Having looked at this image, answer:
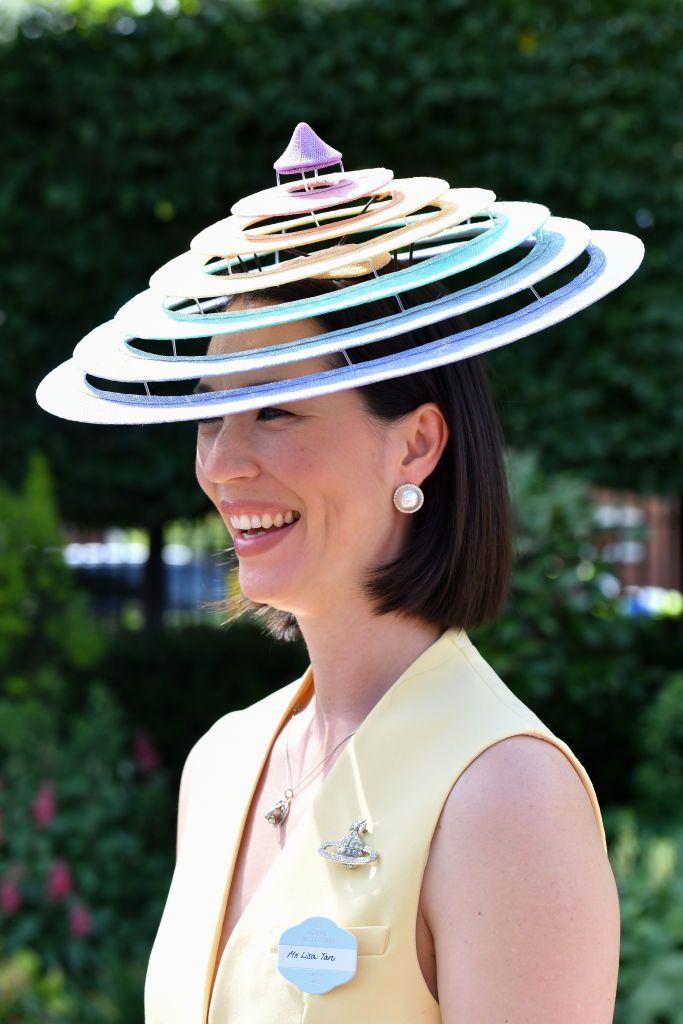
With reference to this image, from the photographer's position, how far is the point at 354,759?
4.68ft

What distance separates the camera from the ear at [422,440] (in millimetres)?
1494

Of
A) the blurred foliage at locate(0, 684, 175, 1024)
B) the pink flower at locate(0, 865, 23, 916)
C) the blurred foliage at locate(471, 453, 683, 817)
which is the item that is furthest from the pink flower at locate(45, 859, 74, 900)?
the blurred foliage at locate(471, 453, 683, 817)

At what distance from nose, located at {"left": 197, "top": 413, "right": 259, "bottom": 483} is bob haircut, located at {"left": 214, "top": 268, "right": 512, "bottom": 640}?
0.14 metres

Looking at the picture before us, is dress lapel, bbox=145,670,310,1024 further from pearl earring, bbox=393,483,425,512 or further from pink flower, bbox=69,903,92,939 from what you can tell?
pink flower, bbox=69,903,92,939

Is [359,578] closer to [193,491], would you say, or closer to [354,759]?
[354,759]

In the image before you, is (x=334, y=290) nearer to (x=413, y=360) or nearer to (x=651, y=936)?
(x=413, y=360)

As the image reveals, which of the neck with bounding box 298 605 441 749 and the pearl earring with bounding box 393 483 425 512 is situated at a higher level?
the pearl earring with bounding box 393 483 425 512

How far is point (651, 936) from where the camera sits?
11.1 feet

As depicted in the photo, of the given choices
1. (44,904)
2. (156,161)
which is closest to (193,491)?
(156,161)

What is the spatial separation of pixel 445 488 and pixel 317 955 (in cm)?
58

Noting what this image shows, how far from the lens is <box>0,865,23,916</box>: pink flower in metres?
4.31

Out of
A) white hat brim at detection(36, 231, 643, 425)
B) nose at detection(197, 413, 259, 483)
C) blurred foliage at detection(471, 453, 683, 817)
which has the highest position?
white hat brim at detection(36, 231, 643, 425)

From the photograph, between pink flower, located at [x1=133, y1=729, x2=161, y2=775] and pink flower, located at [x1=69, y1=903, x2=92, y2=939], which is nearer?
pink flower, located at [x1=69, y1=903, x2=92, y2=939]

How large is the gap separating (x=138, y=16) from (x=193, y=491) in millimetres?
2390
